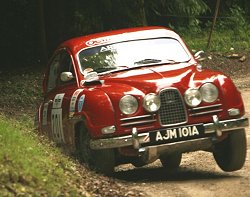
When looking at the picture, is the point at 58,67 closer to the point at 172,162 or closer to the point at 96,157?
the point at 172,162

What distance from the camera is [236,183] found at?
781 centimetres

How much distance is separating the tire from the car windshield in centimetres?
107

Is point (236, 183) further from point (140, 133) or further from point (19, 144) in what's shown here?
point (19, 144)

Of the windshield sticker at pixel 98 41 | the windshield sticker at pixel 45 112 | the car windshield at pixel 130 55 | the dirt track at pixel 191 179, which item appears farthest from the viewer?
the windshield sticker at pixel 45 112

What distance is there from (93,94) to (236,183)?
193 centimetres

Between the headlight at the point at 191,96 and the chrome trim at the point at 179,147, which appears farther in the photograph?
the headlight at the point at 191,96

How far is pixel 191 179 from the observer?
8281 mm

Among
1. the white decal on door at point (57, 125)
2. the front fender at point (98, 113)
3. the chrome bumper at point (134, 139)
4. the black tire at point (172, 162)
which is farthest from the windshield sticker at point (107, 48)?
the chrome bumper at point (134, 139)

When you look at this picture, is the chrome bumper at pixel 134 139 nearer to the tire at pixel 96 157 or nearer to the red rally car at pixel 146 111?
the red rally car at pixel 146 111

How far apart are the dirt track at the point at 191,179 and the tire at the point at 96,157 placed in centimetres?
30

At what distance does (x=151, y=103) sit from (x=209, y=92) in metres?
0.73

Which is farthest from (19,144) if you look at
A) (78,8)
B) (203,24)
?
(203,24)

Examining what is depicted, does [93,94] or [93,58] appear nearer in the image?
[93,94]

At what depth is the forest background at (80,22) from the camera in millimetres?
21516
